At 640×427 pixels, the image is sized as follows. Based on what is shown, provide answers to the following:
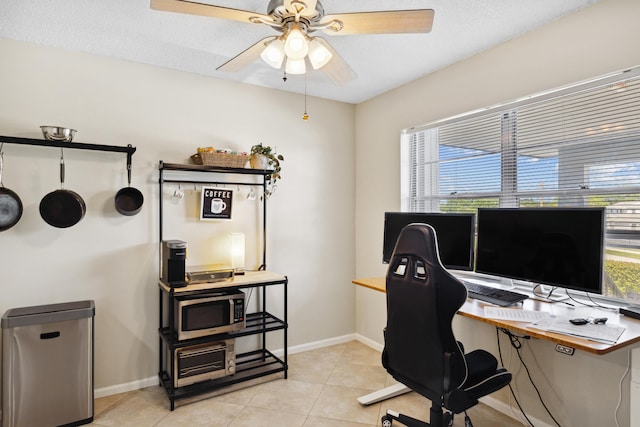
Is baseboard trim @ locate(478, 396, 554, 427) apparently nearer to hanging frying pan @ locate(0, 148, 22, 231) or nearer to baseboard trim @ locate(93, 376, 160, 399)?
baseboard trim @ locate(93, 376, 160, 399)

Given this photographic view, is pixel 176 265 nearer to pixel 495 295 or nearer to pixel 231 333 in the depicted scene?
pixel 231 333

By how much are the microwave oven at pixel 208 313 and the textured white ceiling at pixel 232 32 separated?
1.78m

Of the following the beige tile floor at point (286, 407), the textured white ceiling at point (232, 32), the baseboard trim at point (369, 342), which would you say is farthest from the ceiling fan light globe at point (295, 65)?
the baseboard trim at point (369, 342)

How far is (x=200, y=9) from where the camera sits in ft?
5.37

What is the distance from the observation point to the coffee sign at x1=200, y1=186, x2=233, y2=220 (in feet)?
10.3

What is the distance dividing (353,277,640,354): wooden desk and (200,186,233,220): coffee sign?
6.68ft

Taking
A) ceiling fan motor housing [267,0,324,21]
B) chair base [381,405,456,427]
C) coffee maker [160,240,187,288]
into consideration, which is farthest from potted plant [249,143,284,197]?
chair base [381,405,456,427]

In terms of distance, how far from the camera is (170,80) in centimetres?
305

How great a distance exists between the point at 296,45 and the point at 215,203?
1.78 meters

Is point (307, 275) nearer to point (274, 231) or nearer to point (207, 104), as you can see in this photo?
point (274, 231)

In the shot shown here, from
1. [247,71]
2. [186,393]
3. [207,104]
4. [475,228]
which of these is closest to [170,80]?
[207,104]

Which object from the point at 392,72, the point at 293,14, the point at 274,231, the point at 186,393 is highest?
the point at 392,72

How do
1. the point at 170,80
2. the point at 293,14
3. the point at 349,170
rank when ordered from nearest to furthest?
the point at 293,14 < the point at 170,80 < the point at 349,170

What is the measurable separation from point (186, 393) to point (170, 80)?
2.39 m
